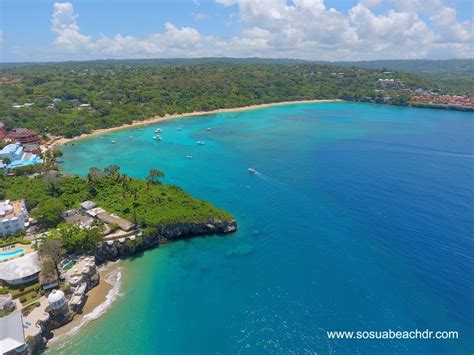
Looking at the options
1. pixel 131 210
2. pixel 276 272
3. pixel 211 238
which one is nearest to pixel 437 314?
pixel 276 272

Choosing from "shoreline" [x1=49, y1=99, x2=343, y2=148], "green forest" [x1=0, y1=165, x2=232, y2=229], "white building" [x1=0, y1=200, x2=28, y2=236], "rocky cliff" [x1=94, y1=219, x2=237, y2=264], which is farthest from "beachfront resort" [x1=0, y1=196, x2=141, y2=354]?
"shoreline" [x1=49, y1=99, x2=343, y2=148]

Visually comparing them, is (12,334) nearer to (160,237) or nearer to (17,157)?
(160,237)

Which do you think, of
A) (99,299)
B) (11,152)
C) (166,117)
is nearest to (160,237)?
(99,299)

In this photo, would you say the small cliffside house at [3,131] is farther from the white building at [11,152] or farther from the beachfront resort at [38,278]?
the beachfront resort at [38,278]

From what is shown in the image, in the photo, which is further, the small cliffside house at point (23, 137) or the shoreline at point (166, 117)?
the shoreline at point (166, 117)

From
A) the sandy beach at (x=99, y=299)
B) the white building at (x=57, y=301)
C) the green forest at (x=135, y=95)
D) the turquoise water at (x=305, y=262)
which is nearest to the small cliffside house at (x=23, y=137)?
the green forest at (x=135, y=95)
